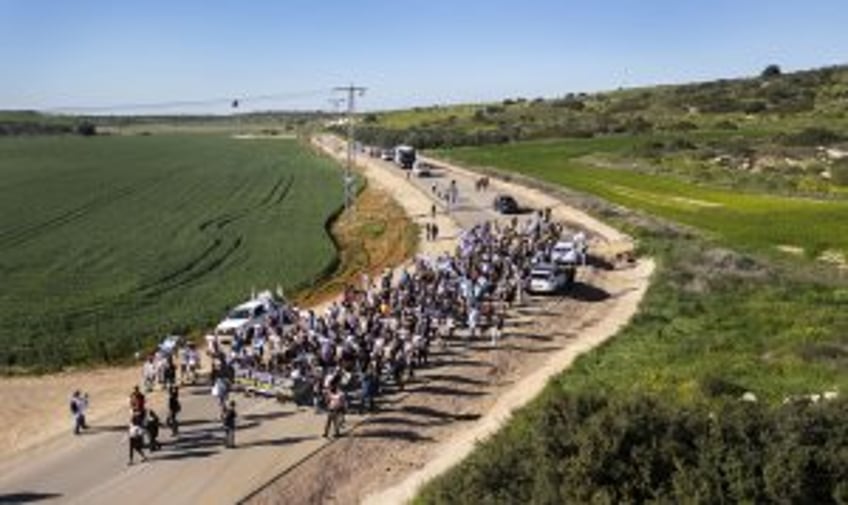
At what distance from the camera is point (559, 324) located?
4422 cm

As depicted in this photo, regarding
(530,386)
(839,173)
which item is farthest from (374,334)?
(839,173)

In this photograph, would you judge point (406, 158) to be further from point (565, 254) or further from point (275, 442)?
point (275, 442)

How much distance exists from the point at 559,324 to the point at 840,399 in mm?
23154

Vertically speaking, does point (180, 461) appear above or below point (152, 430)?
below

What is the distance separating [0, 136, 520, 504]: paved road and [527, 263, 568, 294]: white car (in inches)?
710

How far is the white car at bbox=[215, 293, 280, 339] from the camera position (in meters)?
41.1

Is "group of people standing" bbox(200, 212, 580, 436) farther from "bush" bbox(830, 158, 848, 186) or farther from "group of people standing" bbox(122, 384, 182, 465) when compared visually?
"bush" bbox(830, 158, 848, 186)

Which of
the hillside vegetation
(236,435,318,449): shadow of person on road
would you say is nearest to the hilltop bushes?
the hillside vegetation

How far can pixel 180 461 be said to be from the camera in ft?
92.0

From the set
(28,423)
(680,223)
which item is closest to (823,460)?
(28,423)

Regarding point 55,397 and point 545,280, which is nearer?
point 55,397

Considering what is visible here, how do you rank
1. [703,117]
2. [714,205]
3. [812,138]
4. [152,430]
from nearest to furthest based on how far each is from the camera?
1. [152,430]
2. [714,205]
3. [812,138]
4. [703,117]

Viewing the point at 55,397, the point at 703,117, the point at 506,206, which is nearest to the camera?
the point at 55,397

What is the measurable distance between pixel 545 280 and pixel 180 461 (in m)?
23.3
